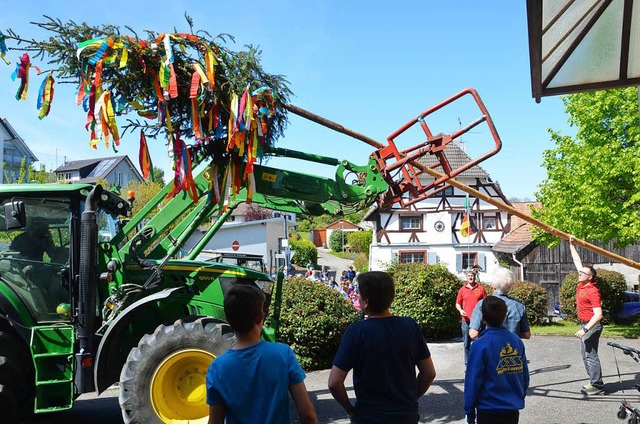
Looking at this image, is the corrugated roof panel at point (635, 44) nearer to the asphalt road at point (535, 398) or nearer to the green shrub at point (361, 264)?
the asphalt road at point (535, 398)

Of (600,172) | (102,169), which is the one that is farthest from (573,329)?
(102,169)

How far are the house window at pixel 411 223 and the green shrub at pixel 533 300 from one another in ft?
48.3

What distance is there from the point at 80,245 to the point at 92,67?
177 centimetres

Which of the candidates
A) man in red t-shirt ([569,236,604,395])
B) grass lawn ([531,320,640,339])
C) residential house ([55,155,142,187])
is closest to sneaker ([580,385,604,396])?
man in red t-shirt ([569,236,604,395])

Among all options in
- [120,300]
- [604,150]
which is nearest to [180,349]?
[120,300]

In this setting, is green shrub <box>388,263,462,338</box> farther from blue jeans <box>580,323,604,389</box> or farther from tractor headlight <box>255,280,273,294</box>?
tractor headlight <box>255,280,273,294</box>

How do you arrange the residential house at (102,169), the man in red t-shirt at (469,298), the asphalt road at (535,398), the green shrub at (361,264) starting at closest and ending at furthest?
the asphalt road at (535,398)
the man in red t-shirt at (469,298)
the green shrub at (361,264)
the residential house at (102,169)

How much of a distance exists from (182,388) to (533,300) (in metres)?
13.1

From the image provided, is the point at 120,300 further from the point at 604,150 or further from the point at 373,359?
the point at 604,150

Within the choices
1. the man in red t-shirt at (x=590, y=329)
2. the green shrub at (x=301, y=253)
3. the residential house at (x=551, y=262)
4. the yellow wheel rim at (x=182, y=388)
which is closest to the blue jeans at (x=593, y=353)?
the man in red t-shirt at (x=590, y=329)

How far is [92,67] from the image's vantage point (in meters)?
5.16

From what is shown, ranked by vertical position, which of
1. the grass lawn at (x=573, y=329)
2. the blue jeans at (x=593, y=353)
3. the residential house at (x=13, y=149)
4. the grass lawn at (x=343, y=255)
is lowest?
the grass lawn at (x=573, y=329)

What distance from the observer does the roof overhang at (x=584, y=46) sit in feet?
14.9

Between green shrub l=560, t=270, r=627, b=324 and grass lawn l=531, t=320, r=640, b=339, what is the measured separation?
361mm
